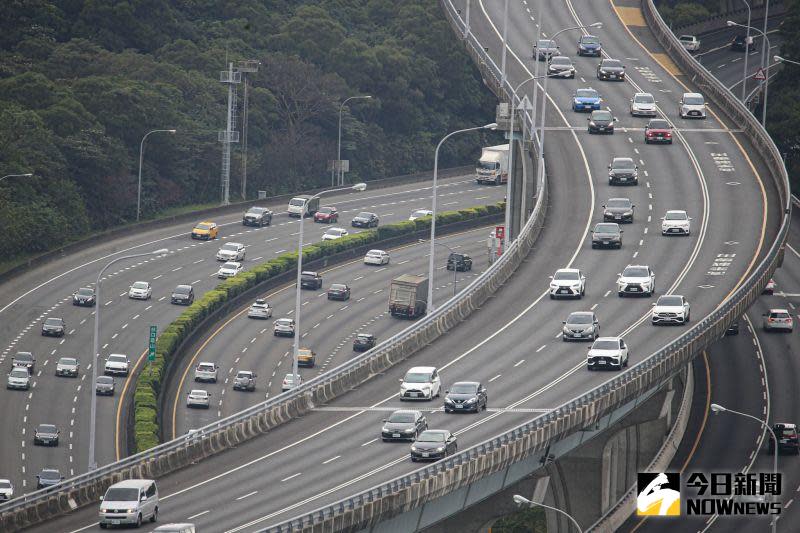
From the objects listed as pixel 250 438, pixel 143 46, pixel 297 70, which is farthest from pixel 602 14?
pixel 250 438

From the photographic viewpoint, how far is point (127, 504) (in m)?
64.0

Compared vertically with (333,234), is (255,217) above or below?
above

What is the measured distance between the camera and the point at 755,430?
110m

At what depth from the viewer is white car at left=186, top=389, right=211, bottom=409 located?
12400 cm

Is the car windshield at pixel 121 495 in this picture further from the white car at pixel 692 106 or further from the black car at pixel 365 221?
the black car at pixel 365 221

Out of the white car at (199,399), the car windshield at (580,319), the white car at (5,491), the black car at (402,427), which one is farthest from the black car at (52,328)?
the black car at (402,427)

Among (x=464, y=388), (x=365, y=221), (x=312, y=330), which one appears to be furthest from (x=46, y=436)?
(x=365, y=221)

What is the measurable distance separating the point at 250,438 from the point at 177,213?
9755cm

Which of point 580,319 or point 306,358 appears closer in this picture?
point 580,319

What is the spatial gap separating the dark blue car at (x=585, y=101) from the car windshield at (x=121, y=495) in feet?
267

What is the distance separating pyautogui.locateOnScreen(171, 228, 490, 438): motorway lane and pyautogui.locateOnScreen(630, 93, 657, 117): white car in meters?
23.0

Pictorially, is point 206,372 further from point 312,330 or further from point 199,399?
point 312,330

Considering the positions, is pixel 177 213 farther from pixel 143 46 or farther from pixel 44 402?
pixel 44 402

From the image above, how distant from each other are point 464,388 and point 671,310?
18003 mm
